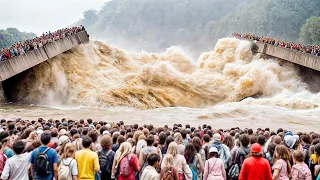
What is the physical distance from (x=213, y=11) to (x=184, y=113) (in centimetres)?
7944

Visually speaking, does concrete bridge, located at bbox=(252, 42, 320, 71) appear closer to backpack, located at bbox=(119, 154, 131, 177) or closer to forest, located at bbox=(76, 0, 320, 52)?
backpack, located at bbox=(119, 154, 131, 177)

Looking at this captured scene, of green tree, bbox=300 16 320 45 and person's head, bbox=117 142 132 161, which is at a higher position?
green tree, bbox=300 16 320 45

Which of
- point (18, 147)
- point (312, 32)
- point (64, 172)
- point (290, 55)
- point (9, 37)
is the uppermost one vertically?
point (9, 37)

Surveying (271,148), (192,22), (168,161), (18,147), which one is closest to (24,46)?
(18,147)

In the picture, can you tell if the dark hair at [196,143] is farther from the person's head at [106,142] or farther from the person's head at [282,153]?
the person's head at [106,142]

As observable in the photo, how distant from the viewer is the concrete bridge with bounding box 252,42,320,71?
Result: 2456 cm

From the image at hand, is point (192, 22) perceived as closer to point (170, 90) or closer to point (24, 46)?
point (170, 90)

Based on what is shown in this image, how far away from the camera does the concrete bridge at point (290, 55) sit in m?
24.6

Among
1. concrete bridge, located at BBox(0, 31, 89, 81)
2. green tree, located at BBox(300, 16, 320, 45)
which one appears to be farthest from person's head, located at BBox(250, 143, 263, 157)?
green tree, located at BBox(300, 16, 320, 45)

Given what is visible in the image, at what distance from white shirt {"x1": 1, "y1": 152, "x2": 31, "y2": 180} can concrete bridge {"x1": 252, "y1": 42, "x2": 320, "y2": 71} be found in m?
22.9

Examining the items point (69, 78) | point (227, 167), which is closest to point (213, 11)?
point (69, 78)

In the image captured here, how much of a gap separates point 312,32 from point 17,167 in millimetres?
56872

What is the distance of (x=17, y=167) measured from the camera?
5.11 metres

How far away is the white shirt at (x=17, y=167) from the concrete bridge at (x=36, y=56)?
16.4 meters
